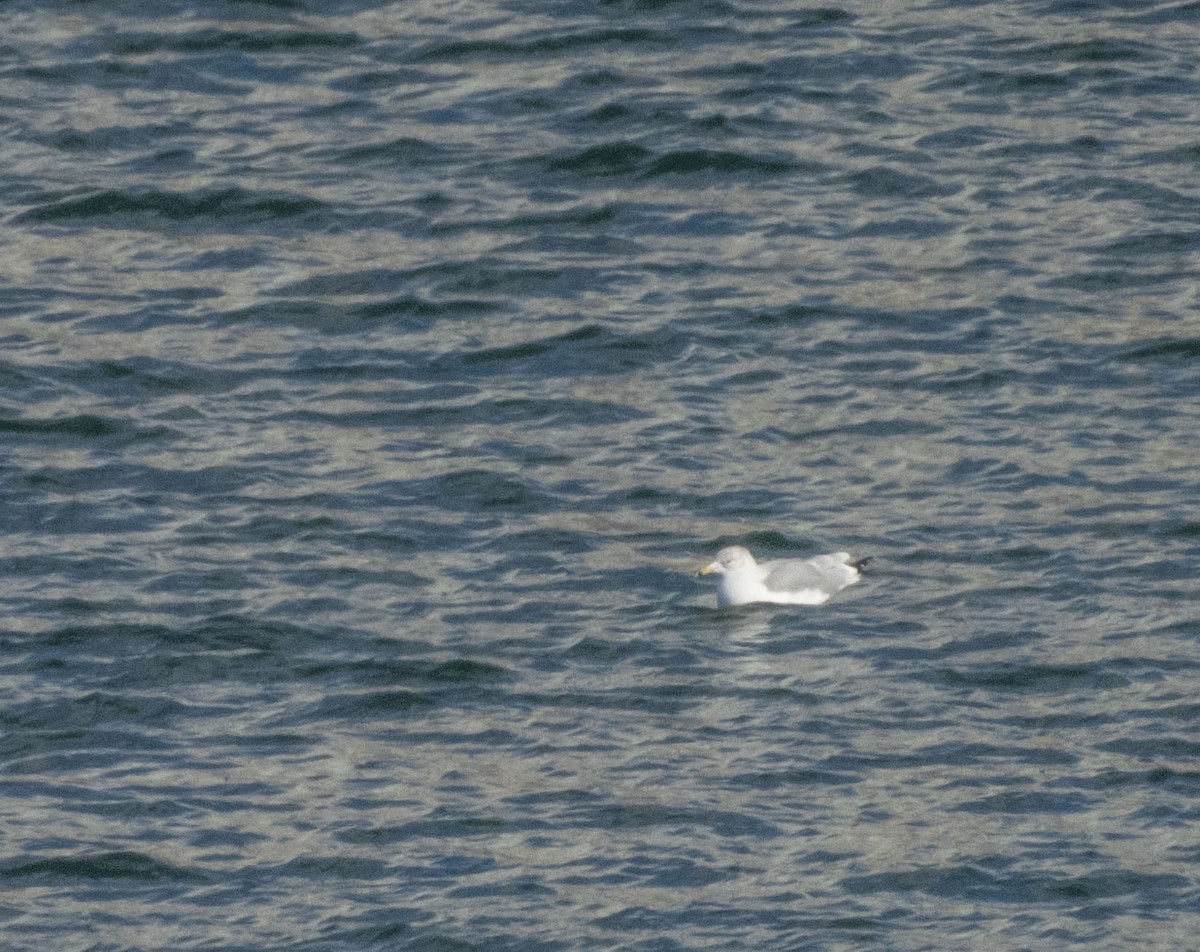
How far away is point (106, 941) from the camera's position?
11.0 m

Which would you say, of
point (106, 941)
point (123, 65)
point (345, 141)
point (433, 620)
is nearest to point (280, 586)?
point (433, 620)

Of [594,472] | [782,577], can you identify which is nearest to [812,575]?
[782,577]

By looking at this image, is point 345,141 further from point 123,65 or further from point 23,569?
point 23,569

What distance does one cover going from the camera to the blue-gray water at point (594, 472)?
11.6 meters

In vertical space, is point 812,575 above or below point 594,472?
below

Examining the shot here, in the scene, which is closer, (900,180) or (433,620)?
(433,620)

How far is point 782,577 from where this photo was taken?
14414mm

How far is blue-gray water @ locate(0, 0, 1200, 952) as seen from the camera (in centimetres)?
1157

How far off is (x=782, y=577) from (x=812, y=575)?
0.16m

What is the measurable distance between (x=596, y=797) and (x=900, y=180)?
25.7ft

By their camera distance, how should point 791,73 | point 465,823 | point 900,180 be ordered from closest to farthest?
point 465,823
point 900,180
point 791,73

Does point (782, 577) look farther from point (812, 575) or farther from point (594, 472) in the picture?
point (594, 472)

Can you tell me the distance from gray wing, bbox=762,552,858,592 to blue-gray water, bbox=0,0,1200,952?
14 cm

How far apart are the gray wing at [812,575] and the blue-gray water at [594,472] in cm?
14
